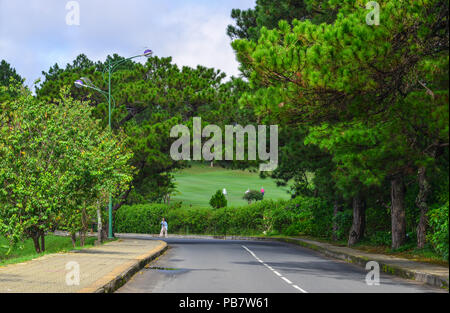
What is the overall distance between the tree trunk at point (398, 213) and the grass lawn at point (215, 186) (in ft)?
229

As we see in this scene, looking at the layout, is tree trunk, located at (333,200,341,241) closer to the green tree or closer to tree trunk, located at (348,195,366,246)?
tree trunk, located at (348,195,366,246)

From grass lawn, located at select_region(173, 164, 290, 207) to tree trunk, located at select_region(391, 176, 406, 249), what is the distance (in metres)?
69.9

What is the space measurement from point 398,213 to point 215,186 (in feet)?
338

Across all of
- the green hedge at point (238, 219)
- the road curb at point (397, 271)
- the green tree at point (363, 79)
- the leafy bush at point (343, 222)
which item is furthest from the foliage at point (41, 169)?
the green hedge at point (238, 219)

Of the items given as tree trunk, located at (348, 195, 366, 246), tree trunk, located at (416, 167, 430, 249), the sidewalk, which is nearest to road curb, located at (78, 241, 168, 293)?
the sidewalk

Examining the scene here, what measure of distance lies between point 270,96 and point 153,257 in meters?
8.46

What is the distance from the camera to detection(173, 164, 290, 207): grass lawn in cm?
10519

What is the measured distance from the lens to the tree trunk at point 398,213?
82.3 feet

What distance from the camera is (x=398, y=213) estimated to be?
2511 cm

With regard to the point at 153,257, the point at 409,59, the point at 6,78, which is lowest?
the point at 153,257

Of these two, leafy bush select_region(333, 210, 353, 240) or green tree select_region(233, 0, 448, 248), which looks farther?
leafy bush select_region(333, 210, 353, 240)
